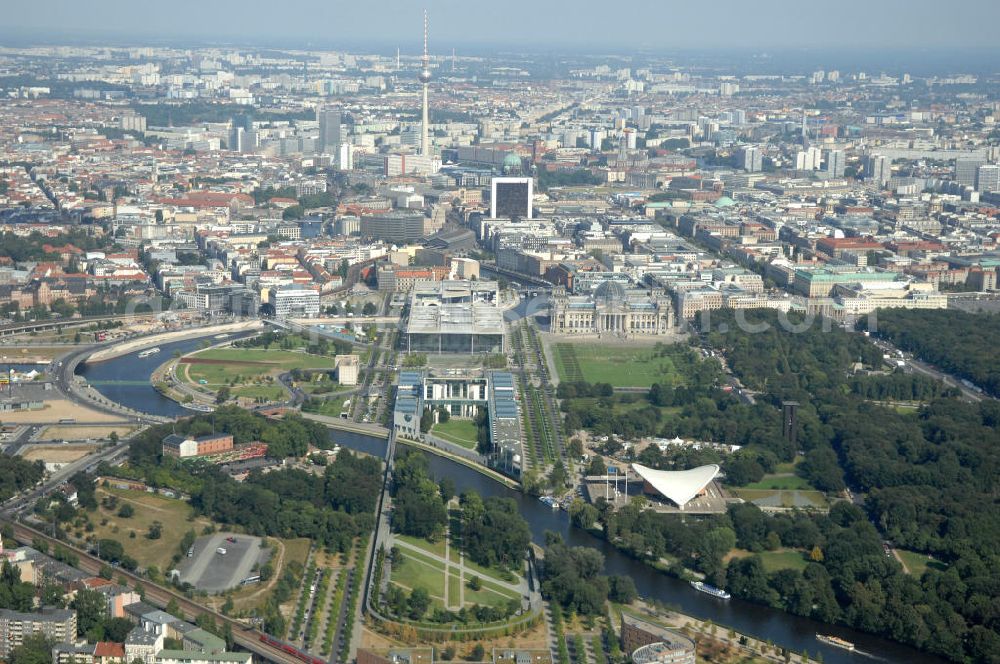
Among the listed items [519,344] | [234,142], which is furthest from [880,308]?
[234,142]

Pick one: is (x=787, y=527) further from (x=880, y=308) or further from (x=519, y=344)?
(x=880, y=308)

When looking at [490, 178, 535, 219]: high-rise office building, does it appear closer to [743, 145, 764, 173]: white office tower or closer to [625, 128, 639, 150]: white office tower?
[743, 145, 764, 173]: white office tower

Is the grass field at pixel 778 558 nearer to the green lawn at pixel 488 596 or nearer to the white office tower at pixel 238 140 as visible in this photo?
the green lawn at pixel 488 596

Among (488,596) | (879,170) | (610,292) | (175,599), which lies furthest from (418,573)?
(879,170)

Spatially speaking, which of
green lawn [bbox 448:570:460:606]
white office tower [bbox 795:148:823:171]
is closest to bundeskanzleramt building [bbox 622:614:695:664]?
green lawn [bbox 448:570:460:606]

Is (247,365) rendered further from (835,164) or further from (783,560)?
(835,164)
